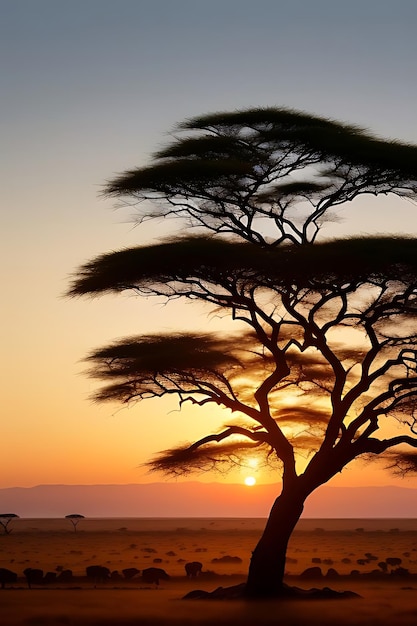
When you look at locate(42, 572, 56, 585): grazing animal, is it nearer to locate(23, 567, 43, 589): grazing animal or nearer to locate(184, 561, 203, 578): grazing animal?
locate(23, 567, 43, 589): grazing animal

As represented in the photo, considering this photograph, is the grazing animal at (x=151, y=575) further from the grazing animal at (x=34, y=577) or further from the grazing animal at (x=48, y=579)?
the grazing animal at (x=34, y=577)

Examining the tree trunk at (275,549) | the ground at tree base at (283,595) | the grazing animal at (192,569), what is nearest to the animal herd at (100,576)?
the grazing animal at (192,569)

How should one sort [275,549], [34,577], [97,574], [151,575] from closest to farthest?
[275,549] → [34,577] → [151,575] → [97,574]

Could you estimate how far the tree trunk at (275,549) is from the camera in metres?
22.4

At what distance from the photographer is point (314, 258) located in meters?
19.7

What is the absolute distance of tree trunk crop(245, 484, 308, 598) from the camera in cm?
2236

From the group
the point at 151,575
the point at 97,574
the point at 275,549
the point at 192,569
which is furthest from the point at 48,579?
the point at 275,549

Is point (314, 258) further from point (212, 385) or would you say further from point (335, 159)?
point (212, 385)

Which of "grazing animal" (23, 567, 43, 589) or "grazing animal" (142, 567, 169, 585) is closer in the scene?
"grazing animal" (23, 567, 43, 589)

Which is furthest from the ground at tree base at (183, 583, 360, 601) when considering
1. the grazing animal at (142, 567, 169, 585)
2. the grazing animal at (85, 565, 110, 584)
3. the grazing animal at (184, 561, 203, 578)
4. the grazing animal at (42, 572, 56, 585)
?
the grazing animal at (184, 561, 203, 578)

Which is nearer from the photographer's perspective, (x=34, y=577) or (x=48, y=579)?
(x=34, y=577)

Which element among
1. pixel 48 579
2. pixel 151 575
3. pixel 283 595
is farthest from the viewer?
pixel 48 579

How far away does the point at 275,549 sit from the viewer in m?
22.4

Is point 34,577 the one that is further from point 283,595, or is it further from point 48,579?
point 283,595
